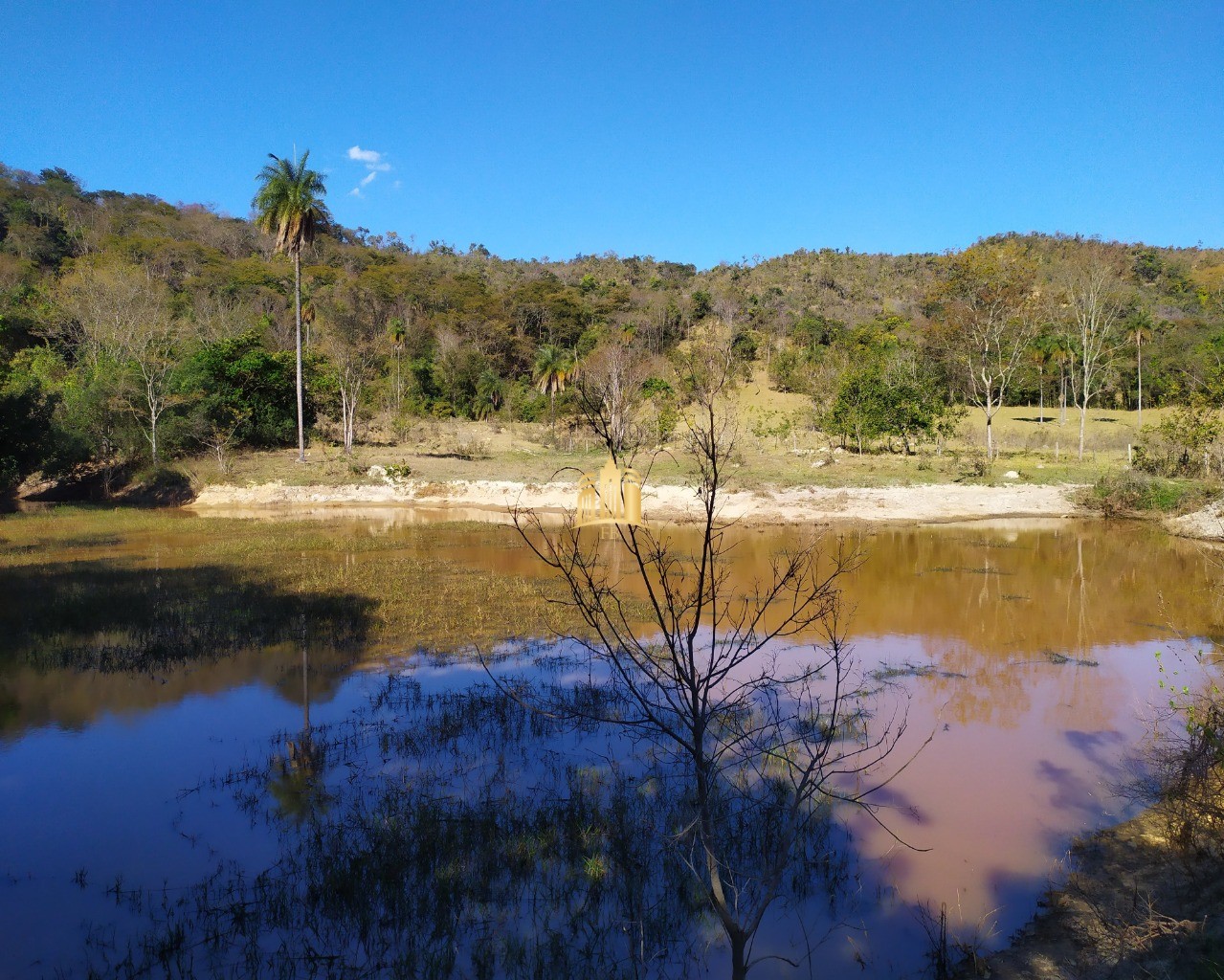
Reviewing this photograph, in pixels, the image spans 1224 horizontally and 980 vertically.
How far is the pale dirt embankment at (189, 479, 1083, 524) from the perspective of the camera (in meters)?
22.8

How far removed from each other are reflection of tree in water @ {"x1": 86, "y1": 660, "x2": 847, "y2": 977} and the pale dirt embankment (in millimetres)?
15021

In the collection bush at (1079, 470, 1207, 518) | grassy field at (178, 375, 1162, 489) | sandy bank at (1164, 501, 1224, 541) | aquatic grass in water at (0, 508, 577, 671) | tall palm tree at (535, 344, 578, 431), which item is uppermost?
tall palm tree at (535, 344, 578, 431)

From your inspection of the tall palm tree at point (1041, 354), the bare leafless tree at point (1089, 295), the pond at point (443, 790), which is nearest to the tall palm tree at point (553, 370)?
the bare leafless tree at point (1089, 295)

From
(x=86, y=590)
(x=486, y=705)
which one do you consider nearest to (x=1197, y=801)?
(x=486, y=705)

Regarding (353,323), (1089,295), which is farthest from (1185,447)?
(353,323)

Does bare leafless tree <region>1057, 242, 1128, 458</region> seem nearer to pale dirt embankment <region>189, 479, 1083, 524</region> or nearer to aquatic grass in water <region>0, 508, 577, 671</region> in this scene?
pale dirt embankment <region>189, 479, 1083, 524</region>

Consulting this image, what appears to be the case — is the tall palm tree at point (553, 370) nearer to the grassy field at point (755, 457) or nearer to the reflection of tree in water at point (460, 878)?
the grassy field at point (755, 457)

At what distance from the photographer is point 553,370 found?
4294 cm

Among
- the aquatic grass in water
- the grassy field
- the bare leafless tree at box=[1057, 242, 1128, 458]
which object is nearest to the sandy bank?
the grassy field

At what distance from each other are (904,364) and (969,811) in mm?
29560

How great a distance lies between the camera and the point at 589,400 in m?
2.55

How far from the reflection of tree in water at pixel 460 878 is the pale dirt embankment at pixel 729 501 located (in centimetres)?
1502

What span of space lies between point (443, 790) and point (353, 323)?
44438 mm

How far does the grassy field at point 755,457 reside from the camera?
87.9 feet
